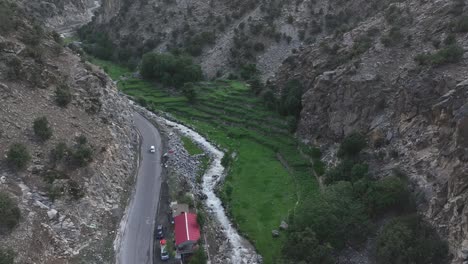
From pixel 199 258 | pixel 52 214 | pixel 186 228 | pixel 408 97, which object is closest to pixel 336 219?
pixel 199 258

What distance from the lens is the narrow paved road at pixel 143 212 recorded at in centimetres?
4972

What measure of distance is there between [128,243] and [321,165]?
1142 inches

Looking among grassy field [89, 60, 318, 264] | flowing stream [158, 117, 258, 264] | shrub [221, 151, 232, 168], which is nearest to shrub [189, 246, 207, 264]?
flowing stream [158, 117, 258, 264]

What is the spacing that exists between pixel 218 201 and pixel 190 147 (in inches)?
681

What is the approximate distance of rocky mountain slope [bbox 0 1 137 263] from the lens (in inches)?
1818

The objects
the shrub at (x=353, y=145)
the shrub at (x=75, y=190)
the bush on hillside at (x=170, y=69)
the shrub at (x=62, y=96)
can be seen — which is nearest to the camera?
the shrub at (x=75, y=190)

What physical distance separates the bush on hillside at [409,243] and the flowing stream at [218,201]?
47.3 feet

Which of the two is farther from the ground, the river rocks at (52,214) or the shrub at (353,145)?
the shrub at (353,145)

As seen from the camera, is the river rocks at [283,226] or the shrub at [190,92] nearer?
the river rocks at [283,226]

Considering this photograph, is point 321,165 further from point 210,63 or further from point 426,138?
point 210,63

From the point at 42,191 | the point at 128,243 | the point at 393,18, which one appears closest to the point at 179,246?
the point at 128,243

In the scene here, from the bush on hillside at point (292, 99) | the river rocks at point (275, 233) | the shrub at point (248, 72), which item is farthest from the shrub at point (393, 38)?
the shrub at point (248, 72)

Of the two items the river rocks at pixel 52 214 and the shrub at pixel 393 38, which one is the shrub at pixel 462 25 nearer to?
the shrub at pixel 393 38

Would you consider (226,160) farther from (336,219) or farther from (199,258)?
(336,219)
